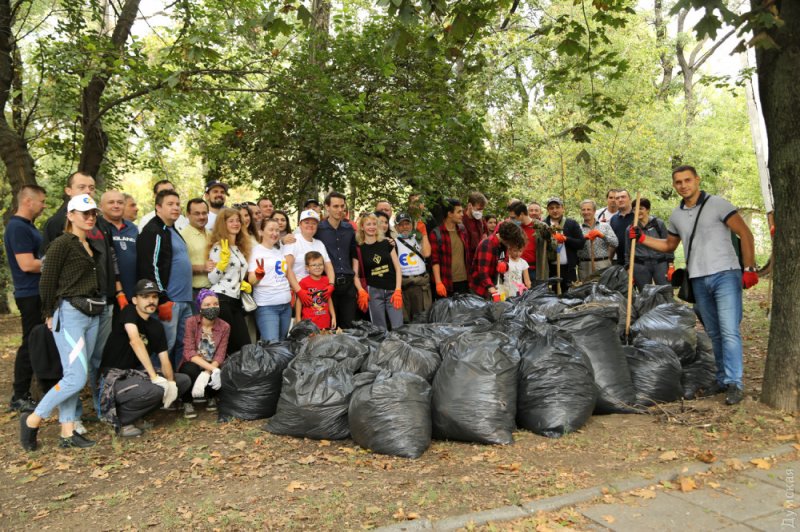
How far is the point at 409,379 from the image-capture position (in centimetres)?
420

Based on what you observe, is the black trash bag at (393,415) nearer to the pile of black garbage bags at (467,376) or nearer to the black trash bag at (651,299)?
the pile of black garbage bags at (467,376)

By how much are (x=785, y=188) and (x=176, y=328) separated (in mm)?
5058

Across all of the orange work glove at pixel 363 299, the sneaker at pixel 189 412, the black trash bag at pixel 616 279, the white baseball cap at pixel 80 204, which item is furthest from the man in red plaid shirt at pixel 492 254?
the white baseball cap at pixel 80 204

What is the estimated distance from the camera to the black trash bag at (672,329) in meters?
5.27

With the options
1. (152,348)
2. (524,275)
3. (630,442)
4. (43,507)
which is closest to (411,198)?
(524,275)

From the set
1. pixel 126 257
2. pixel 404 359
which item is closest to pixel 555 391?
pixel 404 359

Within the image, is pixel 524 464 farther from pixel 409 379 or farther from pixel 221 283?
pixel 221 283

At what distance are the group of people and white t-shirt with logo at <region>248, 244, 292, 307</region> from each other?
0.01 metres

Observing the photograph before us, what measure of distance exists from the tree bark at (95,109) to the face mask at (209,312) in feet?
10.3

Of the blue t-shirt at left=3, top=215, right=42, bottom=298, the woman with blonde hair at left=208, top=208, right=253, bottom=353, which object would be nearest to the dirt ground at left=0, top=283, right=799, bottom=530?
the woman with blonde hair at left=208, top=208, right=253, bottom=353

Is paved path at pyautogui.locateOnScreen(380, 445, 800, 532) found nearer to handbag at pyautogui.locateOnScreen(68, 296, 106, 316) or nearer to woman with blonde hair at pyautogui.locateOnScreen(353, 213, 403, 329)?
handbag at pyautogui.locateOnScreen(68, 296, 106, 316)

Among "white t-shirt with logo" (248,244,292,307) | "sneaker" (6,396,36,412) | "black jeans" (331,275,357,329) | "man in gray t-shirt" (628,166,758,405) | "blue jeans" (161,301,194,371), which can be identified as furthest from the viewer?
"black jeans" (331,275,357,329)

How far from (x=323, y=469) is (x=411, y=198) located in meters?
3.49

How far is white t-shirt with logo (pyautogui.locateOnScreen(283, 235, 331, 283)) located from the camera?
6.15 m
